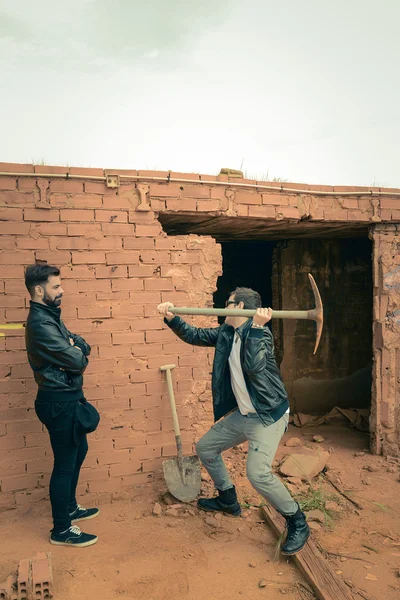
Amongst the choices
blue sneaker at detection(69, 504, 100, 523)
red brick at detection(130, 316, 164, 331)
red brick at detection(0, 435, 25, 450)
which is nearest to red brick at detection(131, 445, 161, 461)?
blue sneaker at detection(69, 504, 100, 523)

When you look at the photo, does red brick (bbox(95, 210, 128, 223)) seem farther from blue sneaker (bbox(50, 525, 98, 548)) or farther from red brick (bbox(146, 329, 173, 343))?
blue sneaker (bbox(50, 525, 98, 548))

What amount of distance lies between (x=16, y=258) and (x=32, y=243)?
0.19 m

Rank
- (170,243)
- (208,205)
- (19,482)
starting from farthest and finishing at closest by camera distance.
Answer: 1. (208,205)
2. (170,243)
3. (19,482)

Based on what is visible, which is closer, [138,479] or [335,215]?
[138,479]

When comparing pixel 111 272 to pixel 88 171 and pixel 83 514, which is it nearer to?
pixel 88 171

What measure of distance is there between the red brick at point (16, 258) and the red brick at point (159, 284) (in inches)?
40.4

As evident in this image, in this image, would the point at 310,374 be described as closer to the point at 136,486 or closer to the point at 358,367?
the point at 358,367

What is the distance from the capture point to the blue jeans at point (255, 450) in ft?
10.7

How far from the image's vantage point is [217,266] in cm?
461

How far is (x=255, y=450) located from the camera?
3.35 metres

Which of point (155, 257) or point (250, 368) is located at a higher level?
point (155, 257)

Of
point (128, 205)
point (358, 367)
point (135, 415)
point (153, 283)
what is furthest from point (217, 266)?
point (358, 367)

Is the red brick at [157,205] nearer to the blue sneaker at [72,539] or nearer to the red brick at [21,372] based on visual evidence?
the red brick at [21,372]

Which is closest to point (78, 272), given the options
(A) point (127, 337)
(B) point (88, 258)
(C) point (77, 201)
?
(B) point (88, 258)
